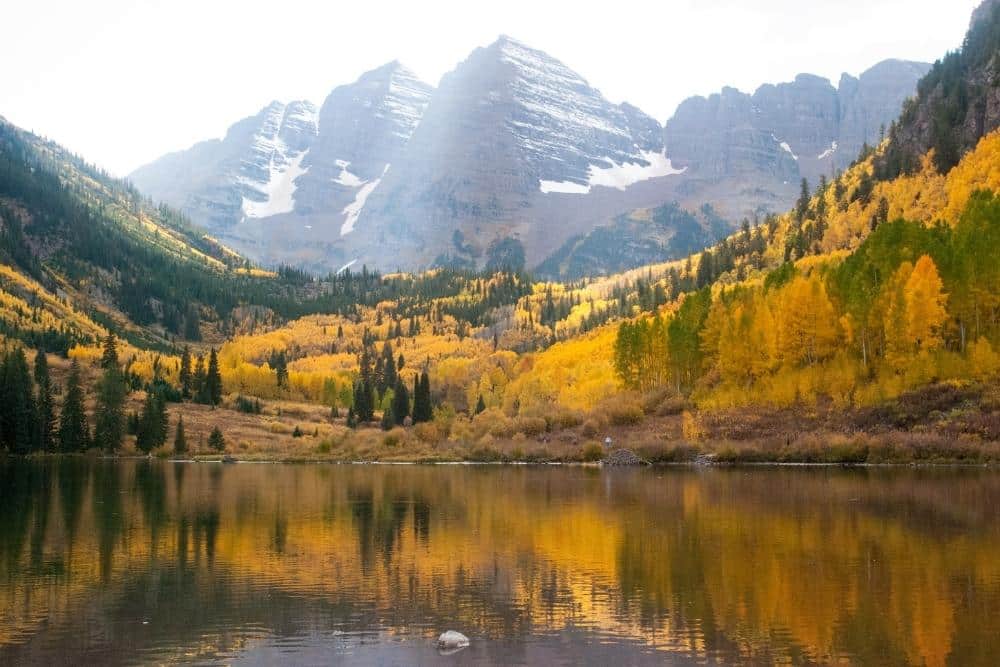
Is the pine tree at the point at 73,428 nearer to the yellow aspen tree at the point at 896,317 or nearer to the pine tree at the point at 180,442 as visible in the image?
the pine tree at the point at 180,442

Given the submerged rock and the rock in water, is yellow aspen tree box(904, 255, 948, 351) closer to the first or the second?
the submerged rock

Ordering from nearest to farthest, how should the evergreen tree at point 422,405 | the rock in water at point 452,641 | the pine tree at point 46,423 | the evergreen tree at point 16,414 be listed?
the rock in water at point 452,641, the evergreen tree at point 16,414, the pine tree at point 46,423, the evergreen tree at point 422,405

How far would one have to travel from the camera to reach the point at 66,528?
58031mm

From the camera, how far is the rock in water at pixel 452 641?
29.1 m

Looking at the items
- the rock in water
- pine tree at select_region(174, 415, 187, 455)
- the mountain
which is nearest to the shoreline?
pine tree at select_region(174, 415, 187, 455)

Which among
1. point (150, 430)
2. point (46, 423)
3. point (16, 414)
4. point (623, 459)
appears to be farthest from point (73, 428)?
point (623, 459)

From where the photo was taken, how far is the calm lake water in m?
29.1

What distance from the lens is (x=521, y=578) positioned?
40.0 metres

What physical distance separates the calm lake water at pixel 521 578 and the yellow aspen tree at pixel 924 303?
31369 mm

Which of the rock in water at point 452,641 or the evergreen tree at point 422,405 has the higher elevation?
the evergreen tree at point 422,405

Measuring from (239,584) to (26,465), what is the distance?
113 metres

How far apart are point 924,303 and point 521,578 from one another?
77571 millimetres

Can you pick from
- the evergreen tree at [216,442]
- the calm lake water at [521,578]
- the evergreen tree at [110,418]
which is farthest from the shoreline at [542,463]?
the calm lake water at [521,578]

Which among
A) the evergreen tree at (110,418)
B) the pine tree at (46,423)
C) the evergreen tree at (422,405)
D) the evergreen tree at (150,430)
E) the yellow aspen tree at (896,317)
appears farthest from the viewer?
the evergreen tree at (422,405)
